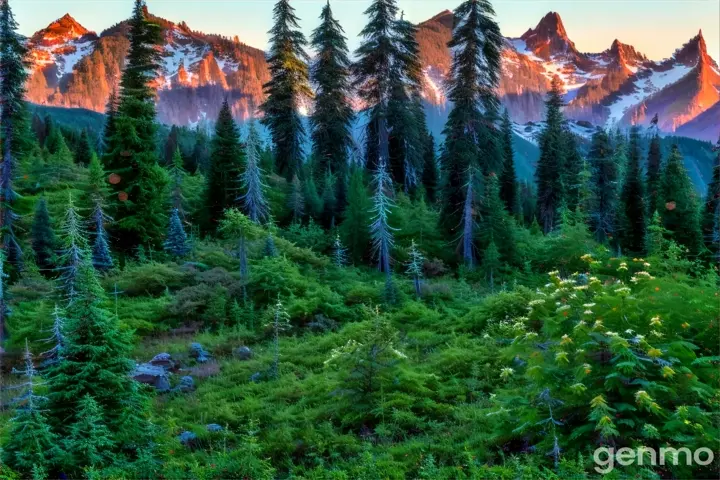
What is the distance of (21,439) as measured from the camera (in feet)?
25.5

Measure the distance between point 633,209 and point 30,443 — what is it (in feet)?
152

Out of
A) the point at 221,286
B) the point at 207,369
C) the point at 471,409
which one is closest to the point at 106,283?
the point at 221,286

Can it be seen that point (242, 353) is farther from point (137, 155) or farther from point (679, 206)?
point (679, 206)

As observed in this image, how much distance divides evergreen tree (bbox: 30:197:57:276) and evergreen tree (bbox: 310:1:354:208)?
17358mm

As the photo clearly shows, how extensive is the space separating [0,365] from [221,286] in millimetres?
7479

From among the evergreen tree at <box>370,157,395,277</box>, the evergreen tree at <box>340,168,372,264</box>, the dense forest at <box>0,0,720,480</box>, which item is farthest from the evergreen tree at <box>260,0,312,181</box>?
the evergreen tree at <box>370,157,395,277</box>

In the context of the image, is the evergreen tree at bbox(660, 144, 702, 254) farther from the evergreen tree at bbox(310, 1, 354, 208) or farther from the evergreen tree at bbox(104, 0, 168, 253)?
the evergreen tree at bbox(104, 0, 168, 253)

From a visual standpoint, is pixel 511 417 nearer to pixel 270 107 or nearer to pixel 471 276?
pixel 471 276

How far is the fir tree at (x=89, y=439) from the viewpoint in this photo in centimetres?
787

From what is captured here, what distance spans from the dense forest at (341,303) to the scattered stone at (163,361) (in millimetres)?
105

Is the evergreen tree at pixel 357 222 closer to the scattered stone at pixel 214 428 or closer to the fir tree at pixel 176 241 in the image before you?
the fir tree at pixel 176 241

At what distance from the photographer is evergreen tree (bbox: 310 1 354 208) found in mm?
34656

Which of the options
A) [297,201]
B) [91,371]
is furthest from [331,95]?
[91,371]

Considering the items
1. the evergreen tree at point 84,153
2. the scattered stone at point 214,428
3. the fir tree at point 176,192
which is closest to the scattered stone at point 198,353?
the scattered stone at point 214,428
